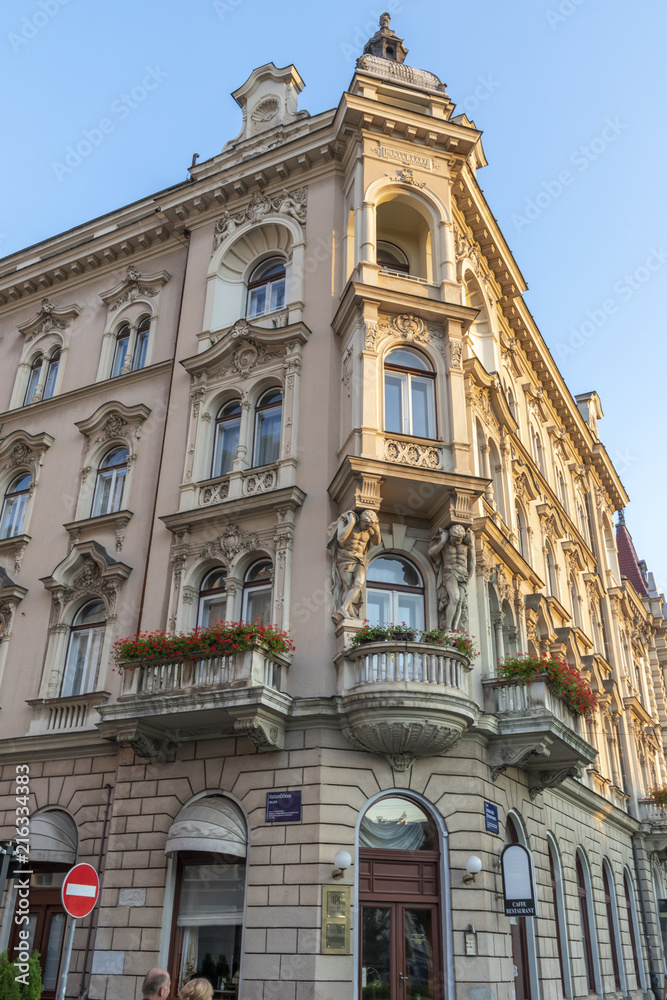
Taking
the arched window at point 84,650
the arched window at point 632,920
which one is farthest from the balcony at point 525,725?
the arched window at point 632,920

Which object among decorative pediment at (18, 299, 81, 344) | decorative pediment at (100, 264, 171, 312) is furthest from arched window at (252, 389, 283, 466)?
decorative pediment at (18, 299, 81, 344)

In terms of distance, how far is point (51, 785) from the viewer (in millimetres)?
20234

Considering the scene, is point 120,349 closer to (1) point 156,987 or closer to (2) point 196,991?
(1) point 156,987

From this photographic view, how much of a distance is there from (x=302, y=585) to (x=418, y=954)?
744 centimetres

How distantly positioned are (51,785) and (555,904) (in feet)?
40.9

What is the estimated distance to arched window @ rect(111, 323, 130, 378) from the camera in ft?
86.5

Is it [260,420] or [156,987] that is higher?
[260,420]

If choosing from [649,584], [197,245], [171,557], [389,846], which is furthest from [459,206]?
[649,584]

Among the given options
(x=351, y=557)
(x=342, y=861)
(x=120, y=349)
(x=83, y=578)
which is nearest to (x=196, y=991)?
(x=342, y=861)

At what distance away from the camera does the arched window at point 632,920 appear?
1117 inches

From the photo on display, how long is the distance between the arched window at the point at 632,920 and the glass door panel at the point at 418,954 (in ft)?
51.8

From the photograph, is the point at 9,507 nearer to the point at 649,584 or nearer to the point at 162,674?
the point at 162,674

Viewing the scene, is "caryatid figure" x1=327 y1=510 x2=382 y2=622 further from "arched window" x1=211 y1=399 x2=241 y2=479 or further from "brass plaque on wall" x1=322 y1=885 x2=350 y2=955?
"brass plaque on wall" x1=322 y1=885 x2=350 y2=955

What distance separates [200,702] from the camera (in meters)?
17.0
